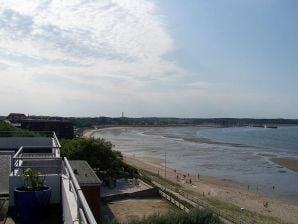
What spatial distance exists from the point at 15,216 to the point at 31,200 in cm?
69

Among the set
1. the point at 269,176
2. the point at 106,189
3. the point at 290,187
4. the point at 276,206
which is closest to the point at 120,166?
the point at 106,189

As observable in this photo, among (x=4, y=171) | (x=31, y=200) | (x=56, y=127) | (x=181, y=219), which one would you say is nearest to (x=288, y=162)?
(x=56, y=127)

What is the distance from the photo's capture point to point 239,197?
42.7 m

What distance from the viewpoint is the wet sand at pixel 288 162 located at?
68.3 metres

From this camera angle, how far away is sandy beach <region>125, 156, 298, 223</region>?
36.6 metres

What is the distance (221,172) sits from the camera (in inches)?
2408

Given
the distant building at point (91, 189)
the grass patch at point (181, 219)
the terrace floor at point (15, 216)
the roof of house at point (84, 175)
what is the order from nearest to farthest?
1. the terrace floor at point (15, 216)
2. the grass patch at point (181, 219)
3. the distant building at point (91, 189)
4. the roof of house at point (84, 175)

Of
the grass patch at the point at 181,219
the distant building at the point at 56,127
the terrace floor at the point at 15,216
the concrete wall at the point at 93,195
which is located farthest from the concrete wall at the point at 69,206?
the distant building at the point at 56,127

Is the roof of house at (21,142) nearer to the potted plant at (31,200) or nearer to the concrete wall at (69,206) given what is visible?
the concrete wall at (69,206)

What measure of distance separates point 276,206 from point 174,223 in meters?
29.1

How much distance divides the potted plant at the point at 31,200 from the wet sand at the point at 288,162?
206 feet

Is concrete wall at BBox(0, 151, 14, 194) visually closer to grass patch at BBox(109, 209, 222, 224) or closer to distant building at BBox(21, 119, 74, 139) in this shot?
grass patch at BBox(109, 209, 222, 224)

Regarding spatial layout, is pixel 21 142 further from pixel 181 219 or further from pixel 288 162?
pixel 288 162

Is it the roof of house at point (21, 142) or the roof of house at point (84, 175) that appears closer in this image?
the roof of house at point (21, 142)
